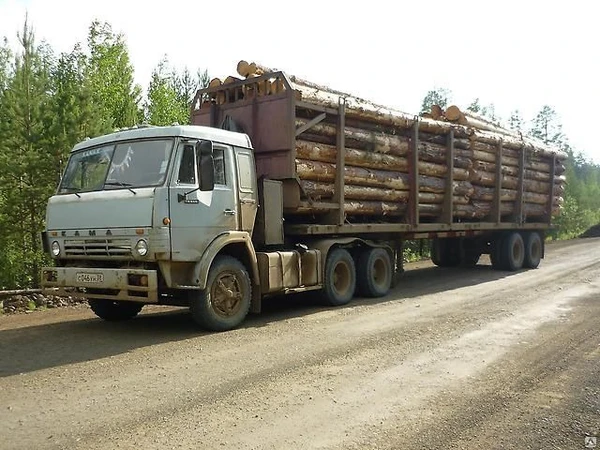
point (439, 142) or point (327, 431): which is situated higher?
point (439, 142)

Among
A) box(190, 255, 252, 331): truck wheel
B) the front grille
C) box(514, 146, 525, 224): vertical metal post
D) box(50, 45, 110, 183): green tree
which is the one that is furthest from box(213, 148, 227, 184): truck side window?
box(514, 146, 525, 224): vertical metal post

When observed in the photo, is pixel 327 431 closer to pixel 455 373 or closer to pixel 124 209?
pixel 455 373

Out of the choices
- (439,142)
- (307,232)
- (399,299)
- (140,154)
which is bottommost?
(399,299)

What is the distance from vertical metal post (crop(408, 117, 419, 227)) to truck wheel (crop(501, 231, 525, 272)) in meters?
5.14

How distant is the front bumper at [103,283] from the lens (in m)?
6.79

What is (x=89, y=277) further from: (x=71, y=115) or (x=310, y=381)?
(x=71, y=115)

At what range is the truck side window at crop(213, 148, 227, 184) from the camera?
775 cm

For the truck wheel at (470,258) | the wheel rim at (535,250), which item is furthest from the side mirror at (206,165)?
the wheel rim at (535,250)

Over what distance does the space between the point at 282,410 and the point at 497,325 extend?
436cm

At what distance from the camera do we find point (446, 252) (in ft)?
56.1

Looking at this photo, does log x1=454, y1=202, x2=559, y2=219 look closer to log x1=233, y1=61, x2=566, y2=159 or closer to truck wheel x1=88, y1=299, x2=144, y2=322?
log x1=233, y1=61, x2=566, y2=159

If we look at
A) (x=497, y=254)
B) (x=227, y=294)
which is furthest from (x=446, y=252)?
(x=227, y=294)

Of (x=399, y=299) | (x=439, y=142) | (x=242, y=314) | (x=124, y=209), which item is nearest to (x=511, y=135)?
(x=439, y=142)

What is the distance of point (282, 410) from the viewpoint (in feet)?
14.5
